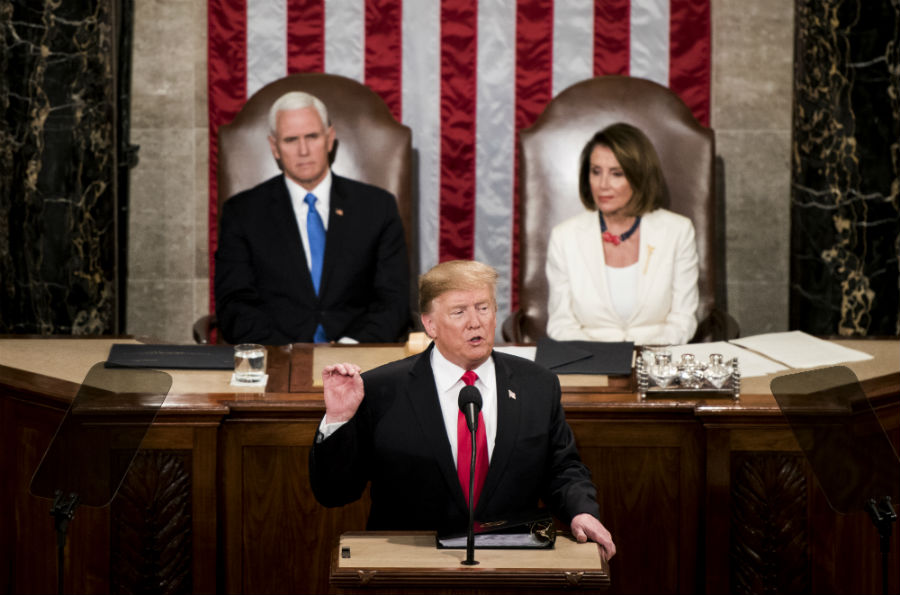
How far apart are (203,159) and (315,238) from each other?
3.58ft

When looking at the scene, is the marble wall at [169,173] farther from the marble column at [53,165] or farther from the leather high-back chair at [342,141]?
the leather high-back chair at [342,141]

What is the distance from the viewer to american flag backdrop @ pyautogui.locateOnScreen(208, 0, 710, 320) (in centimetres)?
567

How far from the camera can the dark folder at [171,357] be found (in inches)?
150

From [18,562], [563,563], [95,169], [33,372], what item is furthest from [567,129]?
[563,563]

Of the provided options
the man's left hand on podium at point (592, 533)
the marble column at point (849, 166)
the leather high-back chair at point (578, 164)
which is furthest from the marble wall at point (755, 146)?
the man's left hand on podium at point (592, 533)

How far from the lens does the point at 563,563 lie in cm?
231

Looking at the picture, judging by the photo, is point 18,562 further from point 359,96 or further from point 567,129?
point 567,129

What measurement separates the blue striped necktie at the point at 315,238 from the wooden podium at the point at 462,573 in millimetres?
2742

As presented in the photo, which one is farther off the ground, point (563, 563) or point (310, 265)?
point (310, 265)

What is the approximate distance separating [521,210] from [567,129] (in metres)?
0.41

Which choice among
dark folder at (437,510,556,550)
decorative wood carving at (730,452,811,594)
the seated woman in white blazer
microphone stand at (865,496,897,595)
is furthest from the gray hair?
microphone stand at (865,496,897,595)

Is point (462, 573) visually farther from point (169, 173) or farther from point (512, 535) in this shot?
point (169, 173)

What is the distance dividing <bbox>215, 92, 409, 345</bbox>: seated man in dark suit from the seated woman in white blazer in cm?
66

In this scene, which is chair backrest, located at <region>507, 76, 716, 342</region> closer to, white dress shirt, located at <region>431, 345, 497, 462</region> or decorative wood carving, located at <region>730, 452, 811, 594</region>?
decorative wood carving, located at <region>730, 452, 811, 594</region>
